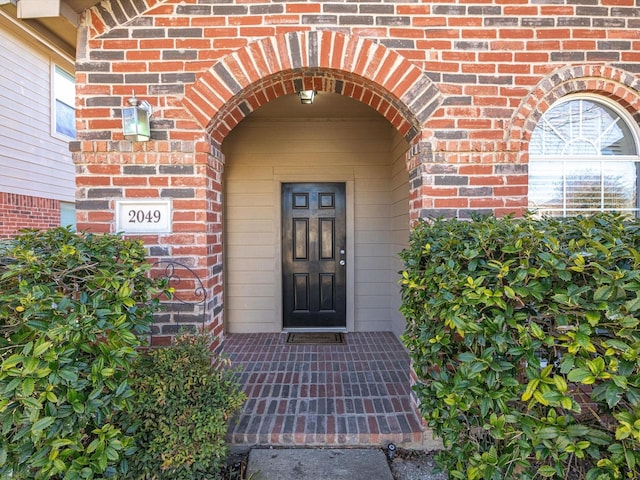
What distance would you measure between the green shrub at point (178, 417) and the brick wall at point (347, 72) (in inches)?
27.4

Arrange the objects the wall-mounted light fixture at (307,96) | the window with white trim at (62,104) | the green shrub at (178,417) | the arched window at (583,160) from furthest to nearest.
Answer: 1. the window with white trim at (62,104)
2. the wall-mounted light fixture at (307,96)
3. the arched window at (583,160)
4. the green shrub at (178,417)

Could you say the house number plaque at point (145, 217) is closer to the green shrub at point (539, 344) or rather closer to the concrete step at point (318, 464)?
the concrete step at point (318, 464)

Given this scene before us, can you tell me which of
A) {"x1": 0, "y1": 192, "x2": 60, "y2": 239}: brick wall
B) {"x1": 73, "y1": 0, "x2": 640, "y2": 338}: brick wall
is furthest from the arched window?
{"x1": 0, "y1": 192, "x2": 60, "y2": 239}: brick wall

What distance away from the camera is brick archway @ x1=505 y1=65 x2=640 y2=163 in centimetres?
246

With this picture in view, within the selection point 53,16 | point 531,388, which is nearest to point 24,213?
point 53,16

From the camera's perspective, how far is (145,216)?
2.45 meters

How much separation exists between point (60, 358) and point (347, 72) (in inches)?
92.9

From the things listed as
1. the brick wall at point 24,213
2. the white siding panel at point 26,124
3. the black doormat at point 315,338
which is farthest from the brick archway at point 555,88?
the white siding panel at point 26,124

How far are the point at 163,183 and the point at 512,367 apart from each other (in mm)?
2403

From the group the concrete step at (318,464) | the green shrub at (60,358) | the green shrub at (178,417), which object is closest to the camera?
the green shrub at (60,358)

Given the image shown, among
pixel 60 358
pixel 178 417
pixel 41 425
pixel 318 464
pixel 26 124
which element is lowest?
pixel 318 464

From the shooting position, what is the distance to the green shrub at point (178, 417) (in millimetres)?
1885

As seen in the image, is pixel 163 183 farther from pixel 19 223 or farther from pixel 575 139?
pixel 19 223

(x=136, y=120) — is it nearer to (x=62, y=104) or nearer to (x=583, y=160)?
(x=583, y=160)
